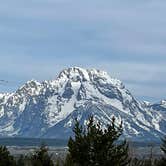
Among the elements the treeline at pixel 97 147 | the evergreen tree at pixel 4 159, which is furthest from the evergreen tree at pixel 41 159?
the treeline at pixel 97 147

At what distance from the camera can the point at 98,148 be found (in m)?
33.7

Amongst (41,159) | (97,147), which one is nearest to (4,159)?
(41,159)

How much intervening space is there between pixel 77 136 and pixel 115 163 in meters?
2.86

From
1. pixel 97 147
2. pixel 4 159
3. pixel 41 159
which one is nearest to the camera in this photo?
pixel 97 147

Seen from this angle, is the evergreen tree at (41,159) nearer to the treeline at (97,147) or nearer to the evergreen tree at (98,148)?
the treeline at (97,147)

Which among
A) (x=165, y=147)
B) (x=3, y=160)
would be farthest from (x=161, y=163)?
(x=3, y=160)

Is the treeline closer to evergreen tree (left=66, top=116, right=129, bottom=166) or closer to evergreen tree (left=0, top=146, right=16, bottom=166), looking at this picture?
evergreen tree (left=66, top=116, right=129, bottom=166)

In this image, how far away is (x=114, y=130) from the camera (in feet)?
112

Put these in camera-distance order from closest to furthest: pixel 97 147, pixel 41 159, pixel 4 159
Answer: pixel 97 147 → pixel 41 159 → pixel 4 159

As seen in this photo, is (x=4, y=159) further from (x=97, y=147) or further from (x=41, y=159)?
(x=97, y=147)

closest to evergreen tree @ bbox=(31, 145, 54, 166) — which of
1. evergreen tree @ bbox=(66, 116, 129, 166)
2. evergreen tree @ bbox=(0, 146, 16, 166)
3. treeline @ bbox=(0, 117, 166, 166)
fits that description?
evergreen tree @ bbox=(0, 146, 16, 166)

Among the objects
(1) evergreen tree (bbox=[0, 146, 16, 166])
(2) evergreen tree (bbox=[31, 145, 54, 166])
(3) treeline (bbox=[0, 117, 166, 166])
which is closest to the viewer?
(3) treeline (bbox=[0, 117, 166, 166])

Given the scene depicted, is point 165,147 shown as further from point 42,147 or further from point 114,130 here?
point 114,130

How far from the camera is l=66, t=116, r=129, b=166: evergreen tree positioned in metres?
33.3
